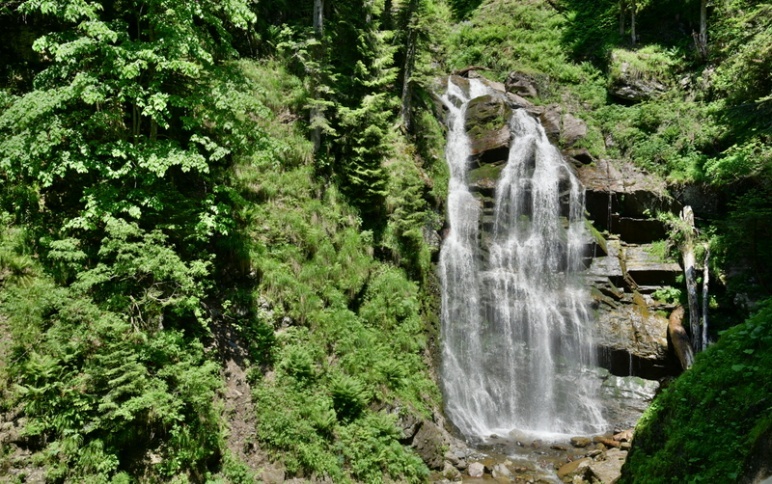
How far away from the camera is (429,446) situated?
38.5 feet

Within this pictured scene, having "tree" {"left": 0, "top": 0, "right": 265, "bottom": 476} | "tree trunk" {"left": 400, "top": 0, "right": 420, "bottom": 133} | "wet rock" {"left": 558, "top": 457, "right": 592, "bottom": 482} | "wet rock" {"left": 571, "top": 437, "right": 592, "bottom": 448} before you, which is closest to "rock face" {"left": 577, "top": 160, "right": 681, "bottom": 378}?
"wet rock" {"left": 571, "top": 437, "right": 592, "bottom": 448}

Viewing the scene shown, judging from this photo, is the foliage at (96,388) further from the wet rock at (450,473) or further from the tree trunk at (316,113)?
the tree trunk at (316,113)

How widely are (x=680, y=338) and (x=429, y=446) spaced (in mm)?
10157

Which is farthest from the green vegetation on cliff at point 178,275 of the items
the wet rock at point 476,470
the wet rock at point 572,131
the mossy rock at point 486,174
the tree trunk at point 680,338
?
the wet rock at point 572,131

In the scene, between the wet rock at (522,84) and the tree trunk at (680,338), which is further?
the wet rock at (522,84)

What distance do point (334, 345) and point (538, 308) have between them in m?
9.52

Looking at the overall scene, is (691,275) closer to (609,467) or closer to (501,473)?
(609,467)

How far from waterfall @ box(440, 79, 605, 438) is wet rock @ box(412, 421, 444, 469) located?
2.61 m

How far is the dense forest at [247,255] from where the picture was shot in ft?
22.9

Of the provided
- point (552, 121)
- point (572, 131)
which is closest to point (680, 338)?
point (572, 131)

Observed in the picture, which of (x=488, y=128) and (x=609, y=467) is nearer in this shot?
(x=609, y=467)

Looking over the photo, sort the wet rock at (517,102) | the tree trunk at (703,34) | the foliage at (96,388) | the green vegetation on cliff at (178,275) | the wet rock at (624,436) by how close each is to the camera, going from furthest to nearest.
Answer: the wet rock at (517,102)
the tree trunk at (703,34)
the wet rock at (624,436)
the green vegetation on cliff at (178,275)
the foliage at (96,388)

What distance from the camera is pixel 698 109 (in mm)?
21547

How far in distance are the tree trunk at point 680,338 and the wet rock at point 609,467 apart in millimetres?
4384
